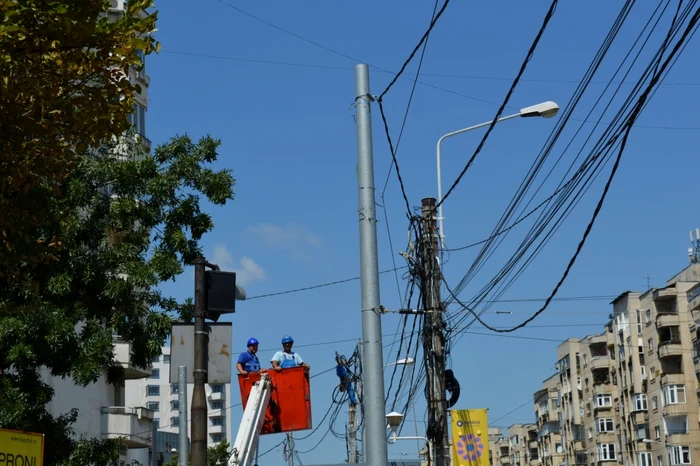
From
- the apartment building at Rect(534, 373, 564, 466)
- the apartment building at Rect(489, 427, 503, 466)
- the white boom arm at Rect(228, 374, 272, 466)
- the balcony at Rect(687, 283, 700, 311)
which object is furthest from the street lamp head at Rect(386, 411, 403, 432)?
the apartment building at Rect(489, 427, 503, 466)

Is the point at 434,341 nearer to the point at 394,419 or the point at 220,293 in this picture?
the point at 394,419

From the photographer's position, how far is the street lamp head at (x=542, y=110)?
62.5ft

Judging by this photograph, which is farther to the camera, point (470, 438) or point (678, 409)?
point (678, 409)

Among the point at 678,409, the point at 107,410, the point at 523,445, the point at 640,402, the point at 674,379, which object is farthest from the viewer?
the point at 523,445

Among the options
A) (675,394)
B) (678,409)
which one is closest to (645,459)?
(678,409)

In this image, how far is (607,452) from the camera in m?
105

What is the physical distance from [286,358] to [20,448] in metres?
6.30

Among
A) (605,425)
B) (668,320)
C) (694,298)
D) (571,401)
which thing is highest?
(694,298)

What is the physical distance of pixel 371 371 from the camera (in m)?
12.2

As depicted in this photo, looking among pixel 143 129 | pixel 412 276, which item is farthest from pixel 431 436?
pixel 143 129

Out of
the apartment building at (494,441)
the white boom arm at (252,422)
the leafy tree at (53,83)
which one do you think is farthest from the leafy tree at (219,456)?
the apartment building at (494,441)

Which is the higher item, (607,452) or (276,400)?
(607,452)

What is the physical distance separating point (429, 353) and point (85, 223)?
8.73 meters

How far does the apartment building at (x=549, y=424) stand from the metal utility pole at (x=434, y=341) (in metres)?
103
